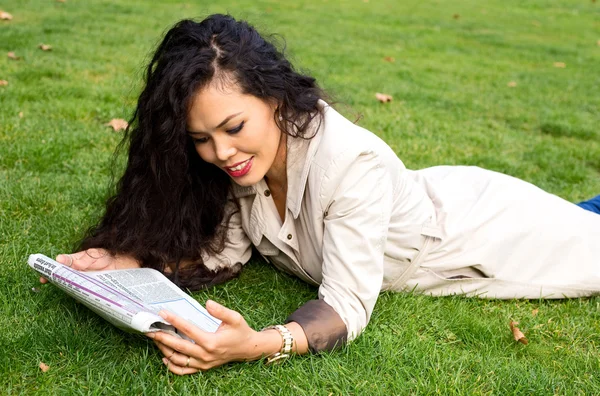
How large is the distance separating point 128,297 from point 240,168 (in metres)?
0.55

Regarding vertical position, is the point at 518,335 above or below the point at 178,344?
below

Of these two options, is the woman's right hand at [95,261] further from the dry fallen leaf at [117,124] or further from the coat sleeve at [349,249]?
the dry fallen leaf at [117,124]

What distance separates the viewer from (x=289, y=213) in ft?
7.91

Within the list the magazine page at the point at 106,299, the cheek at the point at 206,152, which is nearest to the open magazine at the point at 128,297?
the magazine page at the point at 106,299

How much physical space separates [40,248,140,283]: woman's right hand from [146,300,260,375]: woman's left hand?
0.58 metres

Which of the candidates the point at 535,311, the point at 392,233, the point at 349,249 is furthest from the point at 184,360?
the point at 535,311

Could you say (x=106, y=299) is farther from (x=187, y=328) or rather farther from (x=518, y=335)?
(x=518, y=335)

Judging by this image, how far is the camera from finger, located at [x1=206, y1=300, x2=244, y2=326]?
1804mm

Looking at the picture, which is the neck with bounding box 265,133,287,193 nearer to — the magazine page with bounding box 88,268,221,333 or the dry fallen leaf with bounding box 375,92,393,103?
the magazine page with bounding box 88,268,221,333

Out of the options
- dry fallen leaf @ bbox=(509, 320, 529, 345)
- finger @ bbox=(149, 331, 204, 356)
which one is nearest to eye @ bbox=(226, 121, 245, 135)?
finger @ bbox=(149, 331, 204, 356)

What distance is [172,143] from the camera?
2.26 metres

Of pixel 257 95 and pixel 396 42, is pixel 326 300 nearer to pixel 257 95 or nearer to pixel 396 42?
pixel 257 95

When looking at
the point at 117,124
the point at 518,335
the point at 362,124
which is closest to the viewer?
the point at 518,335

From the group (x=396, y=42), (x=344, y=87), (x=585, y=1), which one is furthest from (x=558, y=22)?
(x=344, y=87)
